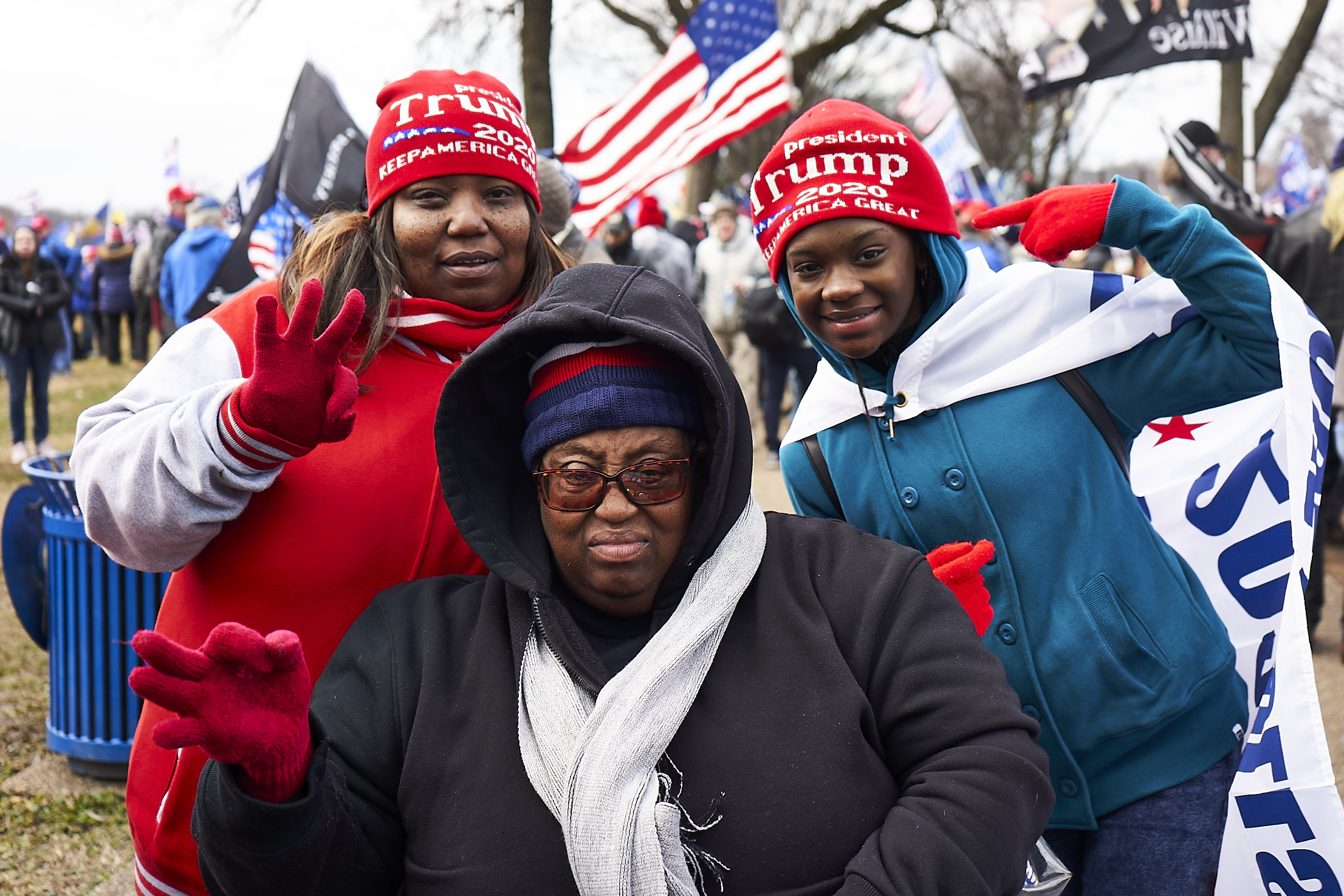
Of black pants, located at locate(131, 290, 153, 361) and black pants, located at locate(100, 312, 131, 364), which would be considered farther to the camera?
black pants, located at locate(100, 312, 131, 364)

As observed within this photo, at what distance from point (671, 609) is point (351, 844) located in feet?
2.00

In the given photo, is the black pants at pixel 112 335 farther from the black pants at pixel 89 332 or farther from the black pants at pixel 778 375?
the black pants at pixel 778 375

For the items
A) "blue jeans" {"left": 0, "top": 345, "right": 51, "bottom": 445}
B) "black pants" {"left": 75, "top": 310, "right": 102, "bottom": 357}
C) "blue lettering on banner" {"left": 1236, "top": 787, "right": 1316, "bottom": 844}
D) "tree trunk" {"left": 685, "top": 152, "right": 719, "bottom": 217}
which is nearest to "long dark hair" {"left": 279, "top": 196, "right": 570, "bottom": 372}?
"blue lettering on banner" {"left": 1236, "top": 787, "right": 1316, "bottom": 844}

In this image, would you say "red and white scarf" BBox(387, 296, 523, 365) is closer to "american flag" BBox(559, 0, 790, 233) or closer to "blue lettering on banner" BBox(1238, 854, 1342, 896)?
"blue lettering on banner" BBox(1238, 854, 1342, 896)

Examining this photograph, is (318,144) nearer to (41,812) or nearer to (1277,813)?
(41,812)

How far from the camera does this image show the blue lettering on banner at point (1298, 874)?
77.2 inches

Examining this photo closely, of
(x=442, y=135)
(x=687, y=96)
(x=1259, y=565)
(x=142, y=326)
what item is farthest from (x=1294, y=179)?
(x=142, y=326)

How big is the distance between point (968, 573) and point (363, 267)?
133 centimetres

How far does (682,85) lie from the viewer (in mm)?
6648

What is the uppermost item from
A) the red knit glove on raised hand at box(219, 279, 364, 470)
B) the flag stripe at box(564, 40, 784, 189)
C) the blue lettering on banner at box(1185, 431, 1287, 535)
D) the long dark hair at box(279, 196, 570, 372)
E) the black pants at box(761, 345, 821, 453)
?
the flag stripe at box(564, 40, 784, 189)

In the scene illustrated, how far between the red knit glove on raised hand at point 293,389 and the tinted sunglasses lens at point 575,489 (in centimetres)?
36

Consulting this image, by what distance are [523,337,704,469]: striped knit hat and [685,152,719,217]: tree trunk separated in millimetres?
15857

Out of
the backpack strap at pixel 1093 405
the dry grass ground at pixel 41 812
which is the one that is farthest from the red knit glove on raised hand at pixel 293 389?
the dry grass ground at pixel 41 812

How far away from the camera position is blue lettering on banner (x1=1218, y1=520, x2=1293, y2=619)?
2.54 metres
